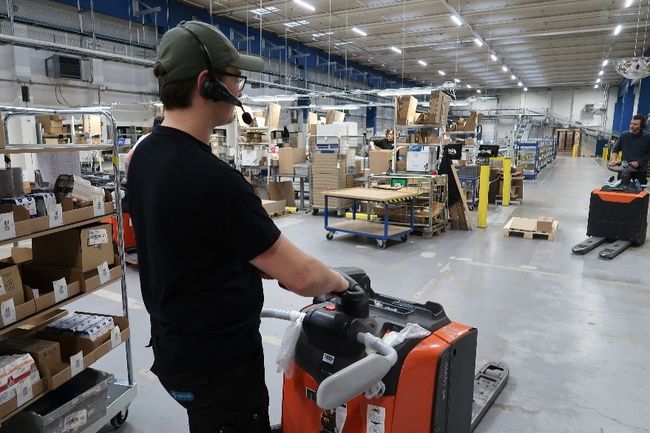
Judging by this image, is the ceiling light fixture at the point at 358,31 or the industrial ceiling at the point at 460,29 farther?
the ceiling light fixture at the point at 358,31

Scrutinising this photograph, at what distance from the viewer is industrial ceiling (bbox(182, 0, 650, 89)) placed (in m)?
11.8

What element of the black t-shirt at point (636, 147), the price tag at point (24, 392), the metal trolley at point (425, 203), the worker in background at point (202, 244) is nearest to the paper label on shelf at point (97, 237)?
the price tag at point (24, 392)

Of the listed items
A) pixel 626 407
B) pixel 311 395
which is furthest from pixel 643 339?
pixel 311 395

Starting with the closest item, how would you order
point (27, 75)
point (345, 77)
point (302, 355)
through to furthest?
point (302, 355)
point (27, 75)
point (345, 77)

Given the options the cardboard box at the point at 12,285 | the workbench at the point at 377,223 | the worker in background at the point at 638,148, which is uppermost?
the worker in background at the point at 638,148

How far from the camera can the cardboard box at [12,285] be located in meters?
1.90

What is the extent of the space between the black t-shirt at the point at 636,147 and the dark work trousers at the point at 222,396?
24.8ft

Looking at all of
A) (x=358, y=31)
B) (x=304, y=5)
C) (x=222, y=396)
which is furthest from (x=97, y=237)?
(x=358, y=31)

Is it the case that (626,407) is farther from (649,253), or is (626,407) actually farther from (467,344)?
(649,253)

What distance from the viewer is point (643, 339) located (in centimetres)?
349

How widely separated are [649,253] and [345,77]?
1548 centimetres

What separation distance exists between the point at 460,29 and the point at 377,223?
1000 centimetres

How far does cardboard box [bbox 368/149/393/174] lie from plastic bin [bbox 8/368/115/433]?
8360 millimetres

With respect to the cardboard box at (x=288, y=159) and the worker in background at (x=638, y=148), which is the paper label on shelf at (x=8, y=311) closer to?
the worker in background at (x=638, y=148)
